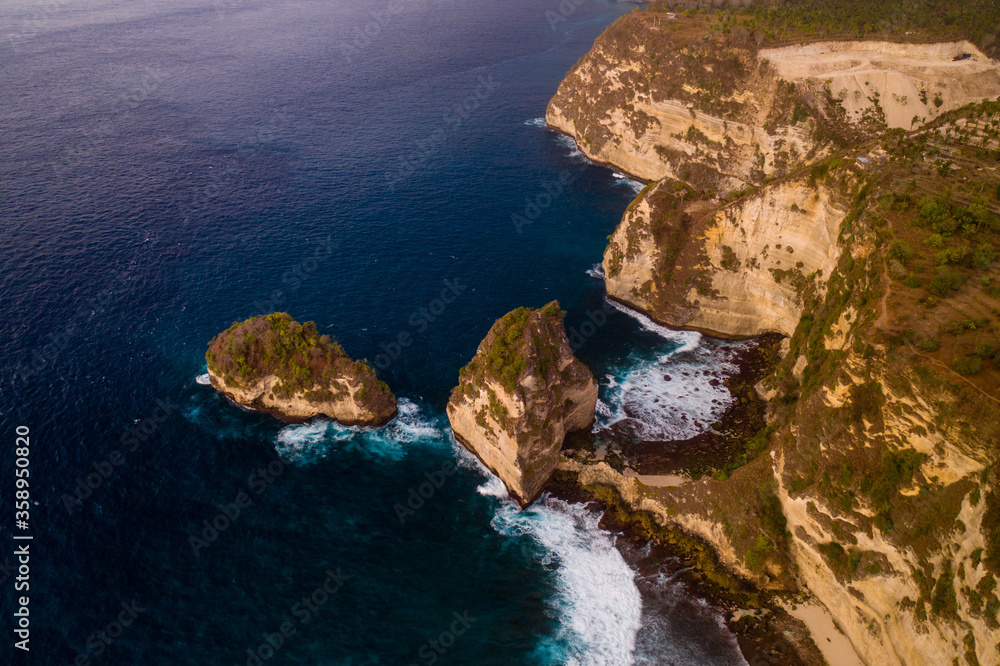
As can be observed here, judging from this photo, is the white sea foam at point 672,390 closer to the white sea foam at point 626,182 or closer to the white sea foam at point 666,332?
the white sea foam at point 666,332

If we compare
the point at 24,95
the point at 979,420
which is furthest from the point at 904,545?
the point at 24,95

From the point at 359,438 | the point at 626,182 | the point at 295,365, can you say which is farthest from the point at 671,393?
the point at 626,182

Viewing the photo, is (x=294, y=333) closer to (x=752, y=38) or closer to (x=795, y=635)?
(x=795, y=635)

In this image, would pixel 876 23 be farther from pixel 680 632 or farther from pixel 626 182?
pixel 680 632

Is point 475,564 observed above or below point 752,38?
below

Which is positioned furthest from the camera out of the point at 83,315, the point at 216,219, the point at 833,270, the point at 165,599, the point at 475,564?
the point at 216,219

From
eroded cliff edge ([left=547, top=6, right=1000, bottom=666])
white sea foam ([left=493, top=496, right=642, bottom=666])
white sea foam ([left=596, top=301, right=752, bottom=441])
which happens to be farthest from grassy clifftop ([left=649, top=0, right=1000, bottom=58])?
white sea foam ([left=493, top=496, right=642, bottom=666])
